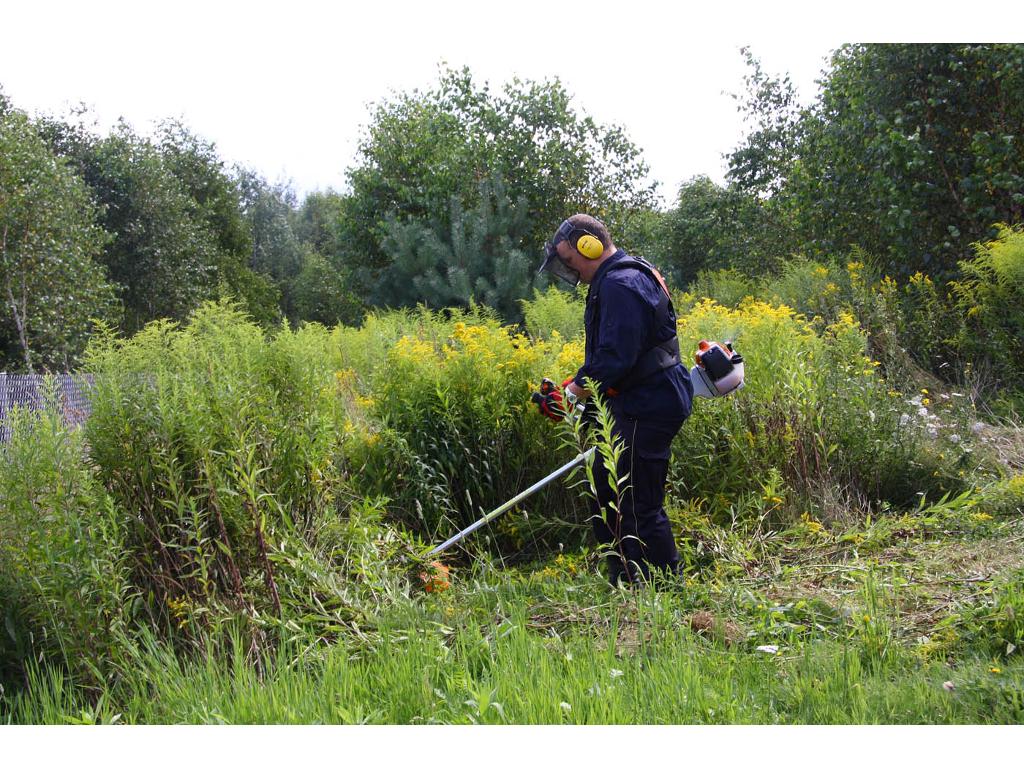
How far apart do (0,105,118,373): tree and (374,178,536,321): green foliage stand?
282 inches

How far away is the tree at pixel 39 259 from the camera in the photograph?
1688cm

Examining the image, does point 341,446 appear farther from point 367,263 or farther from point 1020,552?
point 367,263

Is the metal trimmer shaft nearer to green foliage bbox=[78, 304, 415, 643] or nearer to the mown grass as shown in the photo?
green foliage bbox=[78, 304, 415, 643]

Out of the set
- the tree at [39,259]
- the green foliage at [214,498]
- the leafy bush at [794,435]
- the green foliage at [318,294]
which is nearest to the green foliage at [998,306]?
the leafy bush at [794,435]

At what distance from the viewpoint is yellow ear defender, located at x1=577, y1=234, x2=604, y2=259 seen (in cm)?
428

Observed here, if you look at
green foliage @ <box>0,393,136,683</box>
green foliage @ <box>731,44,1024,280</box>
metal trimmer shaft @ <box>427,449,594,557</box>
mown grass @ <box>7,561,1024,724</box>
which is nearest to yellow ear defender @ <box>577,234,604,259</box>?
metal trimmer shaft @ <box>427,449,594,557</box>

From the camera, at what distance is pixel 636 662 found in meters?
2.90

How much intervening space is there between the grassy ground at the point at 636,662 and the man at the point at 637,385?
0.95ft

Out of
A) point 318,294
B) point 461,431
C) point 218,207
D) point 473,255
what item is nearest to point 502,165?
point 473,255

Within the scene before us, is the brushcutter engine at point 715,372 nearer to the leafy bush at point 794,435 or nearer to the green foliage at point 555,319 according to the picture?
the leafy bush at point 794,435

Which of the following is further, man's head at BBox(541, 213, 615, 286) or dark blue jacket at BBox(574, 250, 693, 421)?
man's head at BBox(541, 213, 615, 286)

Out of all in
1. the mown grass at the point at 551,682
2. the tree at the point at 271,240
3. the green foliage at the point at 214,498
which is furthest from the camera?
the tree at the point at 271,240

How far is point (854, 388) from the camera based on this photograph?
578cm

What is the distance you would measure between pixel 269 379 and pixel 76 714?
5.72ft
